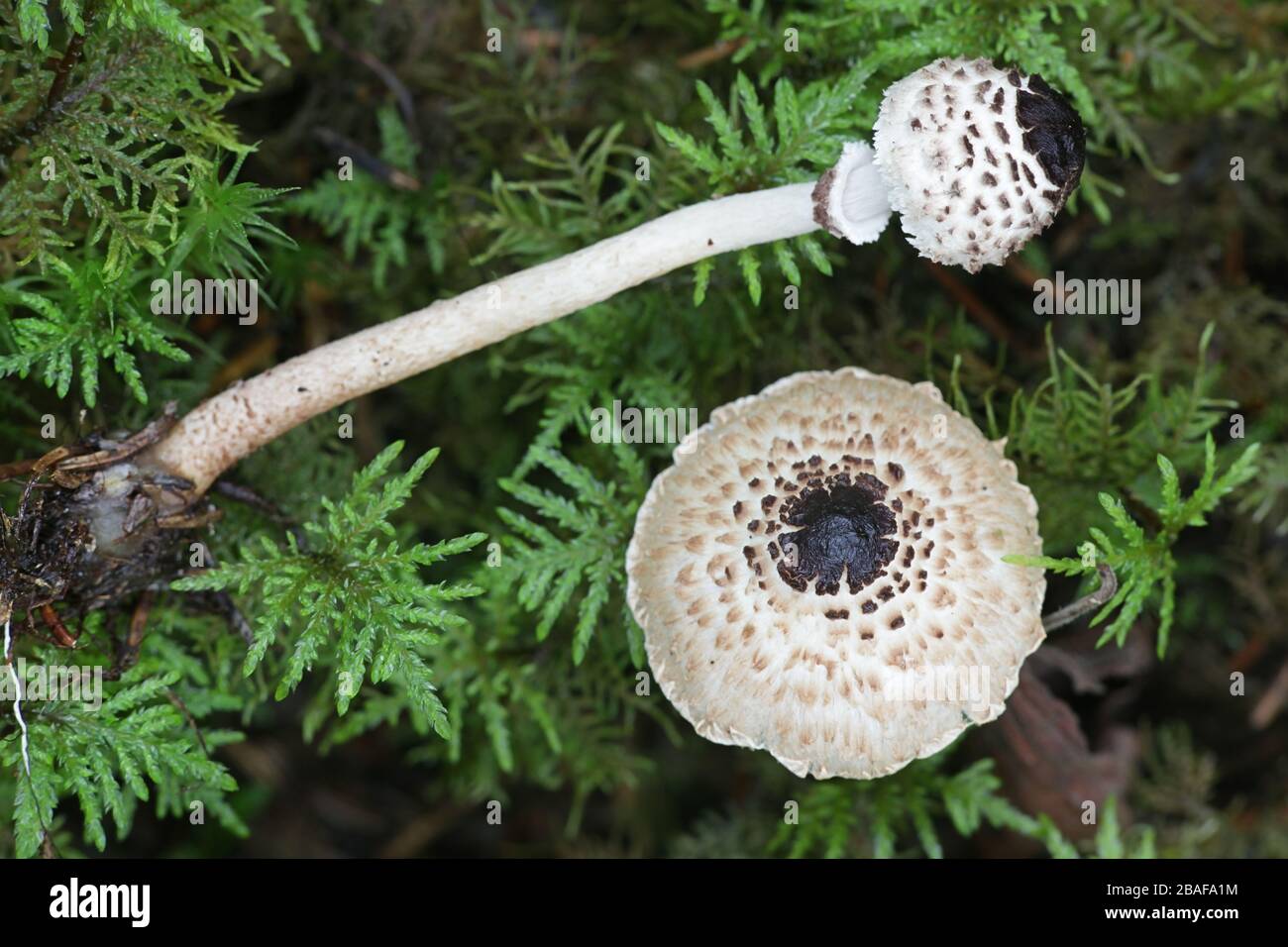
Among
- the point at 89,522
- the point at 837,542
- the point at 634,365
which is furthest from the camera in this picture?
the point at 634,365

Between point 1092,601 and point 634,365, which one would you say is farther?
point 634,365

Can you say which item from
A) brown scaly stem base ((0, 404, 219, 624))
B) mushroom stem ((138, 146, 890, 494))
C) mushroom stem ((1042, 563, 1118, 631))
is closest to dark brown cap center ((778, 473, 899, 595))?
mushroom stem ((1042, 563, 1118, 631))

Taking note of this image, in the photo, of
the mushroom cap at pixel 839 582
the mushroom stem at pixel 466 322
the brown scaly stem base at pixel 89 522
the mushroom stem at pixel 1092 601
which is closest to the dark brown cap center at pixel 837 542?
the mushroom cap at pixel 839 582

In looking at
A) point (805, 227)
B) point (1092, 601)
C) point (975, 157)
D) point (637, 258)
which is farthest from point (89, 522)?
point (1092, 601)

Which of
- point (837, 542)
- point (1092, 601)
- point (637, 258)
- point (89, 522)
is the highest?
point (637, 258)

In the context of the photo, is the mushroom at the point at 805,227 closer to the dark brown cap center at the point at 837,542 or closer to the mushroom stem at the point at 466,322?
the mushroom stem at the point at 466,322

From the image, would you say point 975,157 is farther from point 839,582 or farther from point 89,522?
point 89,522
